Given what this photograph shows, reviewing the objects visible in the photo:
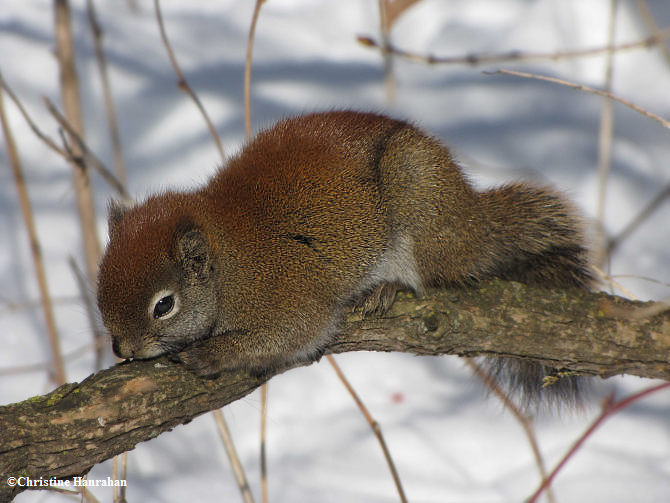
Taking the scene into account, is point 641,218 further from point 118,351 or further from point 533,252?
point 118,351

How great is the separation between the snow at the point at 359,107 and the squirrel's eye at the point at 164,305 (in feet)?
3.48

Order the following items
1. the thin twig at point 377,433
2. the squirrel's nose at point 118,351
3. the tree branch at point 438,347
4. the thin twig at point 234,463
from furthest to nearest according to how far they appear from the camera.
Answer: the thin twig at point 234,463, the thin twig at point 377,433, the squirrel's nose at point 118,351, the tree branch at point 438,347

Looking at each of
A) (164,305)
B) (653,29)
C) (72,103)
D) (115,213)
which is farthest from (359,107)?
(653,29)

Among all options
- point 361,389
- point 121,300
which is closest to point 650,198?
point 361,389

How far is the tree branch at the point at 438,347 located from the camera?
160cm

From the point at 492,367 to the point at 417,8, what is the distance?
2.96m

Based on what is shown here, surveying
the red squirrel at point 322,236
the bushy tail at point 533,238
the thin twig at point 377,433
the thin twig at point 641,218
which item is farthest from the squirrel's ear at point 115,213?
the thin twig at point 641,218

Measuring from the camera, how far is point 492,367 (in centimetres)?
233

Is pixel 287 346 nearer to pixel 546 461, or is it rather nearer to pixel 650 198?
pixel 546 461

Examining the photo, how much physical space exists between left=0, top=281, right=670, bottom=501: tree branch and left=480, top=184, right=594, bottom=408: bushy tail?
0.61 ft

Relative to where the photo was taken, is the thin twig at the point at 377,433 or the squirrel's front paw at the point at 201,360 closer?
the squirrel's front paw at the point at 201,360

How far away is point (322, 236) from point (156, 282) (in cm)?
55

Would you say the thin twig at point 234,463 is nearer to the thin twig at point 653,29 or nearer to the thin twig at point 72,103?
the thin twig at point 72,103

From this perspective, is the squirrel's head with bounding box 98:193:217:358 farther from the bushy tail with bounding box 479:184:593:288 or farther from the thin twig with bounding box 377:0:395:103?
the bushy tail with bounding box 479:184:593:288
